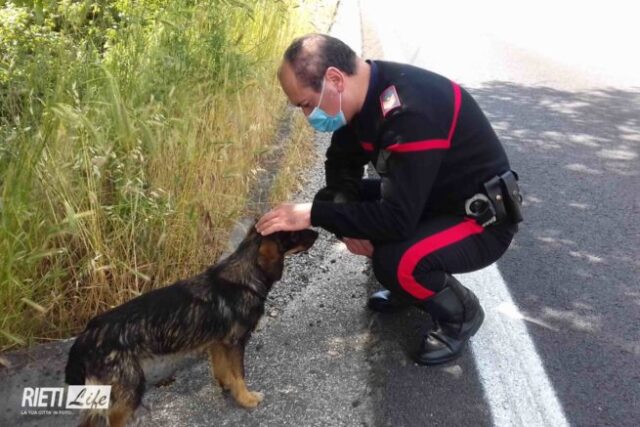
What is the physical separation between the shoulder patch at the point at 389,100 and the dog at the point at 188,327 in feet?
2.41

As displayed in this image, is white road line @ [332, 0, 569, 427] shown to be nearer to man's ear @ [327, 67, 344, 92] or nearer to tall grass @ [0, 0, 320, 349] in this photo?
man's ear @ [327, 67, 344, 92]

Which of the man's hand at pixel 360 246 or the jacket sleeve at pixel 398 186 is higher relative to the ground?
the jacket sleeve at pixel 398 186

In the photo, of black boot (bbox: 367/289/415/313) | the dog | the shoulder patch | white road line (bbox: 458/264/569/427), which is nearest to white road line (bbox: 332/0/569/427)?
white road line (bbox: 458/264/569/427)

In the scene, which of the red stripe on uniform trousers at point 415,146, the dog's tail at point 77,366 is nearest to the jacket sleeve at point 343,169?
the red stripe on uniform trousers at point 415,146

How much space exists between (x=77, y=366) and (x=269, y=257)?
97cm

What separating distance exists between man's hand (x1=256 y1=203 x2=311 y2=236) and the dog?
3.4 inches

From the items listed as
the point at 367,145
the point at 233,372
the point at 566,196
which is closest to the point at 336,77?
the point at 367,145

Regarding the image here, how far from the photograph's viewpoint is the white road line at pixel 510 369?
2.64m

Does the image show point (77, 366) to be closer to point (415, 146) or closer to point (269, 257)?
point (269, 257)

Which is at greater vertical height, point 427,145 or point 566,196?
point 427,145

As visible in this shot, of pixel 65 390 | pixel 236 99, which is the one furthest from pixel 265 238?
pixel 236 99

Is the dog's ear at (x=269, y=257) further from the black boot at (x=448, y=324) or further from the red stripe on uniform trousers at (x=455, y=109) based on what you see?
the red stripe on uniform trousers at (x=455, y=109)

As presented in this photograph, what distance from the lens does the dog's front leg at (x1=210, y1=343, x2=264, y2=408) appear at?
2.69 m

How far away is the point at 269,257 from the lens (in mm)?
2854
